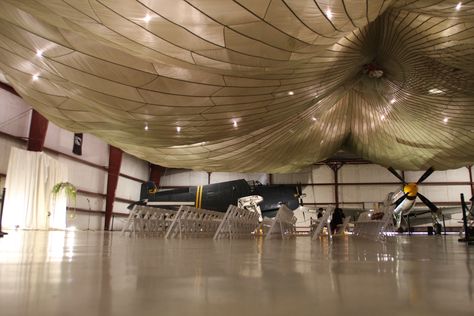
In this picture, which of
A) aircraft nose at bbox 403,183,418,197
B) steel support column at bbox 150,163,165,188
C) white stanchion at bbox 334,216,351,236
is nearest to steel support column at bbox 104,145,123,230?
steel support column at bbox 150,163,165,188

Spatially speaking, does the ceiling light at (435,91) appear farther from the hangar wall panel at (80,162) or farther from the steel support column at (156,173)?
the steel support column at (156,173)

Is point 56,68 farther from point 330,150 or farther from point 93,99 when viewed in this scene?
point 330,150

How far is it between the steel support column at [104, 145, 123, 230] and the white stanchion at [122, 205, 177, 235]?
15.7m

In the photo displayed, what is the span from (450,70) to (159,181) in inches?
1095

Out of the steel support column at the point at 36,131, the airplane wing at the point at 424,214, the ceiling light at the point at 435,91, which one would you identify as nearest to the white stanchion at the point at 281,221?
the ceiling light at the point at 435,91

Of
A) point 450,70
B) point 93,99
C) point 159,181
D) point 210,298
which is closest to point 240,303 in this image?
point 210,298

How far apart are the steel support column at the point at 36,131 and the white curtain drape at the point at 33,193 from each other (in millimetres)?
526

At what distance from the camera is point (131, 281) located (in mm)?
1630

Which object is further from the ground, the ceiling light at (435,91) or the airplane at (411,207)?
the ceiling light at (435,91)

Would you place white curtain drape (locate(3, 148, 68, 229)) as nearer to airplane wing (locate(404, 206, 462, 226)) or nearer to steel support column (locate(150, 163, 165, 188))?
steel support column (locate(150, 163, 165, 188))

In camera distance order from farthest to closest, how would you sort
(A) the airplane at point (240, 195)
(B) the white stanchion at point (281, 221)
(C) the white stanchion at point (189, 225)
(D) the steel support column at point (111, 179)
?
(D) the steel support column at point (111, 179) → (A) the airplane at point (240, 195) → (C) the white stanchion at point (189, 225) → (B) the white stanchion at point (281, 221)

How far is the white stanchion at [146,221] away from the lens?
10350mm

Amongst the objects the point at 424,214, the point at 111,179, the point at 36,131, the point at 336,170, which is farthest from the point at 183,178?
the point at 424,214

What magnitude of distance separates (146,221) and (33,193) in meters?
11.5
